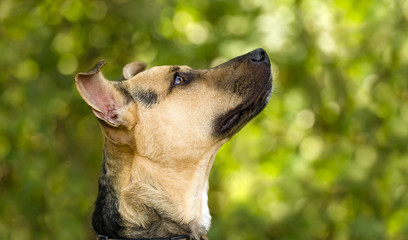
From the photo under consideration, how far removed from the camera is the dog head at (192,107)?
387 centimetres

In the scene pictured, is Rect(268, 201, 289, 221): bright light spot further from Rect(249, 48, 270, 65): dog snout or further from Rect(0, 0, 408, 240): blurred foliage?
Rect(249, 48, 270, 65): dog snout

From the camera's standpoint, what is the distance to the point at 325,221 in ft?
24.1

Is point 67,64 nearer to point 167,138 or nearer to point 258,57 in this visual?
point 167,138

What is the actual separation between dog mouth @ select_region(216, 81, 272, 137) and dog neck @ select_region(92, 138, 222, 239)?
27 cm

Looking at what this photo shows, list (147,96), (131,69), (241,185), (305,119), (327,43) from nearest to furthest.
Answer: (147,96) → (131,69) → (241,185) → (327,43) → (305,119)

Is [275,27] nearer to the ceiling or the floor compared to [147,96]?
nearer to the floor

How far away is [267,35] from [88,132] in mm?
2867

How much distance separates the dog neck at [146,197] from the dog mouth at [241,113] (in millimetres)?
273

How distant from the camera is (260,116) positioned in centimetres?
695

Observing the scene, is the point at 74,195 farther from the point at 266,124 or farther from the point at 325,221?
the point at 325,221

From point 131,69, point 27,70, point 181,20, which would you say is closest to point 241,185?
point 181,20

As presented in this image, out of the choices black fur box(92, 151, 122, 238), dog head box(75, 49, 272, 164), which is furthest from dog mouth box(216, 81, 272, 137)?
black fur box(92, 151, 122, 238)

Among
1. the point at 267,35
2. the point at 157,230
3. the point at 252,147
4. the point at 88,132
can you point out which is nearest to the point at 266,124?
the point at 252,147

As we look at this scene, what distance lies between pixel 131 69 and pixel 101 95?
3.37 feet
